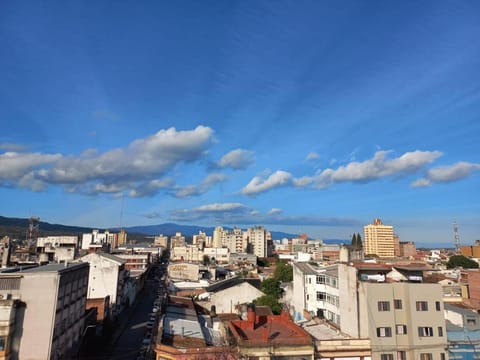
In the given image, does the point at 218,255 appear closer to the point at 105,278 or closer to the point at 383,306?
the point at 105,278

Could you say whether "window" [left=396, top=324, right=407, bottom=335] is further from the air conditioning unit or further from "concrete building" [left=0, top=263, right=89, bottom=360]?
the air conditioning unit

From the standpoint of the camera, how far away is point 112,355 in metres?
41.2

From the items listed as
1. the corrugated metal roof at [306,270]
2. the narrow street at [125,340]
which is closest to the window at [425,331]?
the corrugated metal roof at [306,270]

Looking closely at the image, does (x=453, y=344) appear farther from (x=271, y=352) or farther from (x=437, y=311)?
(x=271, y=352)

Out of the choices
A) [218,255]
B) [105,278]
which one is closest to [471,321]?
[105,278]

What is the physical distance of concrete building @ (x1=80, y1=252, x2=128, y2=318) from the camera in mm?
60969

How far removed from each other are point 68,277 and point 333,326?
89.6 feet

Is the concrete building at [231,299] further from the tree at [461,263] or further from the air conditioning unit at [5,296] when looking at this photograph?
the tree at [461,263]

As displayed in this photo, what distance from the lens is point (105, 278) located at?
61594 mm

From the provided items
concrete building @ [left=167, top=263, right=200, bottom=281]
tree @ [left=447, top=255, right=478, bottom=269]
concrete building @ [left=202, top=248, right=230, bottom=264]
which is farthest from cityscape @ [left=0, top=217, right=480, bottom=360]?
concrete building @ [left=202, top=248, right=230, bottom=264]

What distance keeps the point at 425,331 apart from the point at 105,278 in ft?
158

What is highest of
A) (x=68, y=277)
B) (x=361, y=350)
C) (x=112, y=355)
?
(x=68, y=277)

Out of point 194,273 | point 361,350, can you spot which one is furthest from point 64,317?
point 194,273

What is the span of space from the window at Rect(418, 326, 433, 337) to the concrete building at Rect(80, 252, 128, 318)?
149 feet
